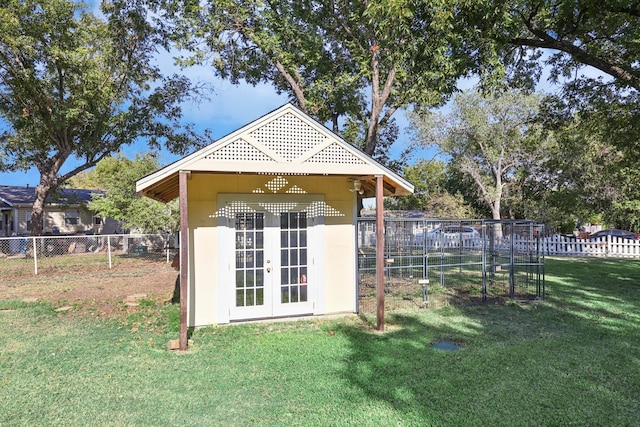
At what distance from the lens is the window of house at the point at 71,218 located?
93.2 ft

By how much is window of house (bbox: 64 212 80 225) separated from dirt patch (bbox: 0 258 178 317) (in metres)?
14.9

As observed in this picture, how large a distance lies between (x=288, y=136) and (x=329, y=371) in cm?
375

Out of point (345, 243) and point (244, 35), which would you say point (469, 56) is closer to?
point (345, 243)

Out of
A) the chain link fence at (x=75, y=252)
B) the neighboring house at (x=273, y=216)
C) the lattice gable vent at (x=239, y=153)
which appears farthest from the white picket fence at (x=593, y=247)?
the chain link fence at (x=75, y=252)

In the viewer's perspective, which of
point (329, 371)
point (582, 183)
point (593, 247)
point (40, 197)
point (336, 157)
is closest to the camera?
point (329, 371)

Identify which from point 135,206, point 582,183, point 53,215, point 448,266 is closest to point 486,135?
point 582,183

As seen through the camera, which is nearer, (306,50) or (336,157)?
(336,157)

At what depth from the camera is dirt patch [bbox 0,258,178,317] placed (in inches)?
351

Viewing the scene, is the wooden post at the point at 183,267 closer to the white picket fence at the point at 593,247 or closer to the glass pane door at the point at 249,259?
the glass pane door at the point at 249,259

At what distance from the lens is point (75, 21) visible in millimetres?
16188

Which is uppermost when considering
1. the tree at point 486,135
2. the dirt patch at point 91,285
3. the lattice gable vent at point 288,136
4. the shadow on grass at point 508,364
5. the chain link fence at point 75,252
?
the tree at point 486,135

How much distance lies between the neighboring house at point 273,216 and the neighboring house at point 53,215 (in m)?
21.8

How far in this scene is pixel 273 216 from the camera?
732 centimetres

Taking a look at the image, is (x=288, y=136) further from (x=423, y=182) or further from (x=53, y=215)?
(x=423, y=182)
